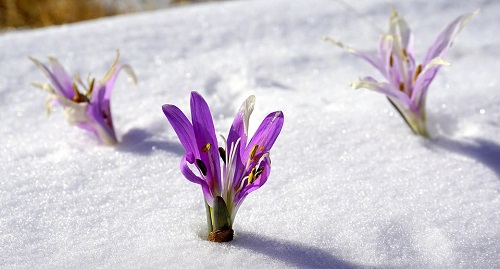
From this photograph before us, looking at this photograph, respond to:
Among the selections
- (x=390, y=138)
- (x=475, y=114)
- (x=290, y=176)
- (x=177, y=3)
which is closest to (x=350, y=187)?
(x=290, y=176)

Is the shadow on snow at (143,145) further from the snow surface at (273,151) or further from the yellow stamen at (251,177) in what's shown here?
the yellow stamen at (251,177)

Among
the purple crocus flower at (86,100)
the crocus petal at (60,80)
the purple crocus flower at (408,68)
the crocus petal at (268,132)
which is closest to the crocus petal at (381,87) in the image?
the purple crocus flower at (408,68)

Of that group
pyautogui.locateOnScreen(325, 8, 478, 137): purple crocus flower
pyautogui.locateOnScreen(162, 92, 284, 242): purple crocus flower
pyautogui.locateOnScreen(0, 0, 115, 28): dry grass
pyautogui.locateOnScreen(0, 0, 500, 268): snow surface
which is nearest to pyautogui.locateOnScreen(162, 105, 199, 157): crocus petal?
pyautogui.locateOnScreen(162, 92, 284, 242): purple crocus flower

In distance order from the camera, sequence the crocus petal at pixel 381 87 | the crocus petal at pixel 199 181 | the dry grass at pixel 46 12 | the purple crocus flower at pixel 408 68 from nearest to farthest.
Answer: the crocus petal at pixel 199 181, the crocus petal at pixel 381 87, the purple crocus flower at pixel 408 68, the dry grass at pixel 46 12

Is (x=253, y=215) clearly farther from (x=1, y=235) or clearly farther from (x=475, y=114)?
(x=475, y=114)

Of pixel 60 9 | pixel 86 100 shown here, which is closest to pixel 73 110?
pixel 86 100

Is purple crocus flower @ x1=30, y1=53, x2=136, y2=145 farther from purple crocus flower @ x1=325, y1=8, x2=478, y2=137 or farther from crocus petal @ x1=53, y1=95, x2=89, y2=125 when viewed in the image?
purple crocus flower @ x1=325, y1=8, x2=478, y2=137
